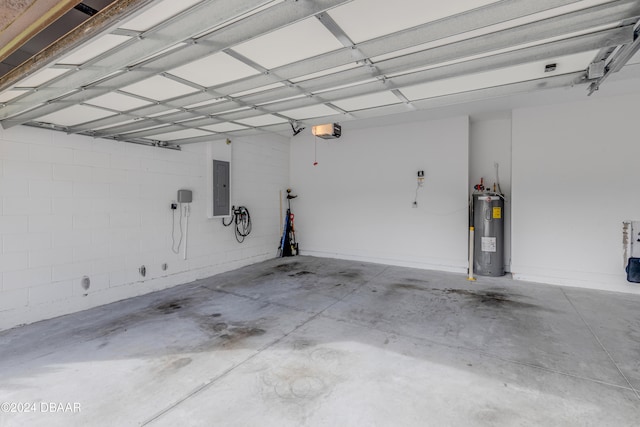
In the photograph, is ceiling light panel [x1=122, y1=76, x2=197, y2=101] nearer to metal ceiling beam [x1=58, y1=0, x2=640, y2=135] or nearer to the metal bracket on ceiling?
metal ceiling beam [x1=58, y1=0, x2=640, y2=135]

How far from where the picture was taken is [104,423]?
1848mm

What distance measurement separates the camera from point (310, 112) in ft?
10.4

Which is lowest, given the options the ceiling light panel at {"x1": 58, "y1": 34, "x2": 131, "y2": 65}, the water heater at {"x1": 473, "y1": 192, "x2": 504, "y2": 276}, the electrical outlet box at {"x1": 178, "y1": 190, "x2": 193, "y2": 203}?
the water heater at {"x1": 473, "y1": 192, "x2": 504, "y2": 276}

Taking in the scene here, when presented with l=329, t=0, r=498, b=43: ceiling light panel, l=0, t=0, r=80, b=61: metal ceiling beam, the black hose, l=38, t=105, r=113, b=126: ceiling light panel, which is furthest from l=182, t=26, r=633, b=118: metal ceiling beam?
the black hose

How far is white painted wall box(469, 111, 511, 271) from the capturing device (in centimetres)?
559

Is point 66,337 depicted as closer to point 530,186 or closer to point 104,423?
point 104,423

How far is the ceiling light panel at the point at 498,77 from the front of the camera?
199 cm

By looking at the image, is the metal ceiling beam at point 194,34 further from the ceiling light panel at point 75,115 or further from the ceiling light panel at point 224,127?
the ceiling light panel at point 224,127

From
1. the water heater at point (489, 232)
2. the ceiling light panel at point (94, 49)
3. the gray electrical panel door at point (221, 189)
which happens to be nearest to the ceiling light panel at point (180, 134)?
the gray electrical panel door at point (221, 189)

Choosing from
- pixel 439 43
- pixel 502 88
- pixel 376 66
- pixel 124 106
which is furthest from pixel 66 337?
pixel 502 88

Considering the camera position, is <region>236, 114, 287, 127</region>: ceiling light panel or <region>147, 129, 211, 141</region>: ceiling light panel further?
<region>147, 129, 211, 141</region>: ceiling light panel

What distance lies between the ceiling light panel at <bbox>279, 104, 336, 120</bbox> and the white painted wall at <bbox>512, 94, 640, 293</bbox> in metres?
3.93

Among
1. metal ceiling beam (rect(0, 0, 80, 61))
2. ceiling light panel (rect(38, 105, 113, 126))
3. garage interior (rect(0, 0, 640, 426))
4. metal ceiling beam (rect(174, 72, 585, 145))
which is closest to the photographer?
metal ceiling beam (rect(0, 0, 80, 61))

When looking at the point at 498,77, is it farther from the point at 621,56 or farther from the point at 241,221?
the point at 241,221
